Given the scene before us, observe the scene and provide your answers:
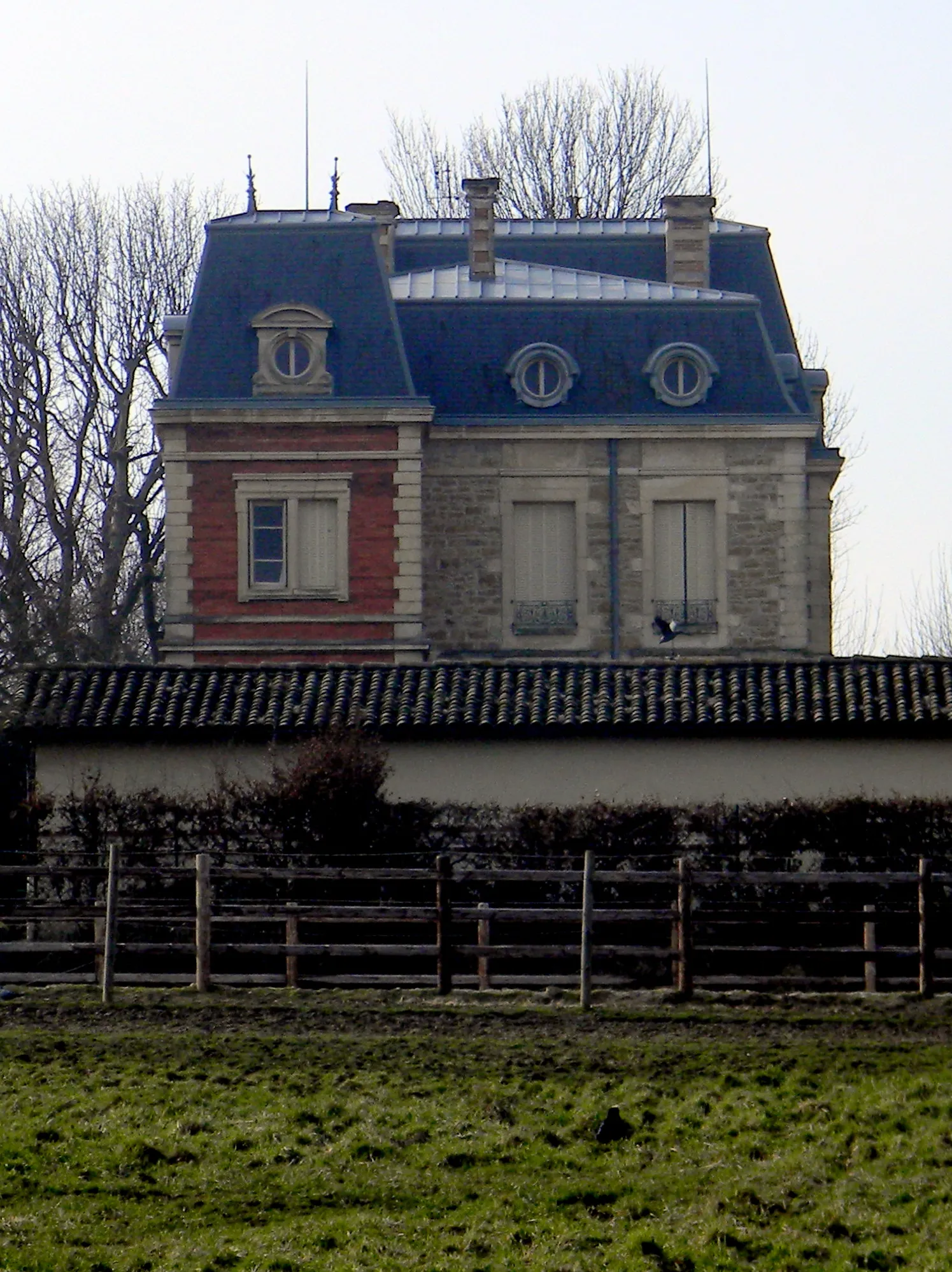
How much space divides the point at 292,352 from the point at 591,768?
37.8 ft

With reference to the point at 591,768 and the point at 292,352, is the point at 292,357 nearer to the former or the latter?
the point at 292,352

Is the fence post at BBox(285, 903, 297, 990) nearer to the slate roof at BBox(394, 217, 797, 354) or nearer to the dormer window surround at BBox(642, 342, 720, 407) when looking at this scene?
the dormer window surround at BBox(642, 342, 720, 407)

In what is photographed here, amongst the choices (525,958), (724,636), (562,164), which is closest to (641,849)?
(525,958)

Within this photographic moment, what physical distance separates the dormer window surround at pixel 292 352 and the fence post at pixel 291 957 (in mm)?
14450

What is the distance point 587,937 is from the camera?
15.6 metres

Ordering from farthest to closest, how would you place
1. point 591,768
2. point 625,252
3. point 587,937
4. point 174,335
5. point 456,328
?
1. point 625,252
2. point 174,335
3. point 456,328
4. point 591,768
5. point 587,937

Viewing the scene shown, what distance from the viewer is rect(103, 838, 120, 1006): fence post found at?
51.6 ft

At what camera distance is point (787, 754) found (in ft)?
68.2

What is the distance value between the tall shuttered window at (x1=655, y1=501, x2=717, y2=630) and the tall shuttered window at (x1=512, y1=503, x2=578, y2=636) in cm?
132

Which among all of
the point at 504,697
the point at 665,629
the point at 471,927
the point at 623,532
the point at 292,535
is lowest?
the point at 471,927

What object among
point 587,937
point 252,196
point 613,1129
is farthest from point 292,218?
point 613,1129

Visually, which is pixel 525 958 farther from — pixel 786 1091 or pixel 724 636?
pixel 724 636

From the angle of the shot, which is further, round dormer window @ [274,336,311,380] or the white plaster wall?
round dormer window @ [274,336,311,380]

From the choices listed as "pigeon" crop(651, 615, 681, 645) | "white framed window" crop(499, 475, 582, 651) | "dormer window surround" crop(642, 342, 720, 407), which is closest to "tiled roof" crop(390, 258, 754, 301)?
"dormer window surround" crop(642, 342, 720, 407)
